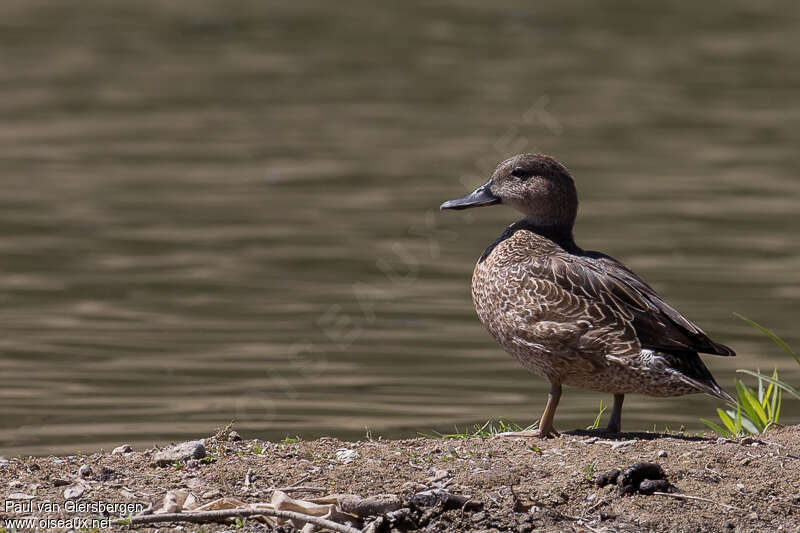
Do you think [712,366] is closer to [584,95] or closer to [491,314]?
[491,314]

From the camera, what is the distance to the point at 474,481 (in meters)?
5.55

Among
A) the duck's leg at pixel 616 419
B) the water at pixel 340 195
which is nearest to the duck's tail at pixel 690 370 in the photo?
the duck's leg at pixel 616 419

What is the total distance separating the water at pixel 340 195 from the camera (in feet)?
28.4

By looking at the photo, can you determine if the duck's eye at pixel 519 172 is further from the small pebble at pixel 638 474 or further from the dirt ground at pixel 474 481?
the small pebble at pixel 638 474

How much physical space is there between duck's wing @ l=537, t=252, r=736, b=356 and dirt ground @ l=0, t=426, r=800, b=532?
0.43 metres

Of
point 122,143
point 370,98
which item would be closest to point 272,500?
point 122,143

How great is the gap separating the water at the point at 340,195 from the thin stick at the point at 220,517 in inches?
94.2

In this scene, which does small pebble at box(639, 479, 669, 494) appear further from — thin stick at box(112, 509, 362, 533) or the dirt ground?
thin stick at box(112, 509, 362, 533)

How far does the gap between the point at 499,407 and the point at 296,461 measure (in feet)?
8.09

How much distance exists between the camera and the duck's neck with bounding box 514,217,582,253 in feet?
23.4

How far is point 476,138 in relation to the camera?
17.2m

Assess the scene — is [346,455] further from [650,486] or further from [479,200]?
[479,200]

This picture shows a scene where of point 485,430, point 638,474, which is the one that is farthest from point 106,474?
point 485,430

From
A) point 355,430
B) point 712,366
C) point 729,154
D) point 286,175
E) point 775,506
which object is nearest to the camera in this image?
point 775,506
